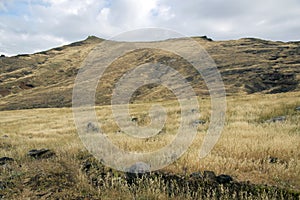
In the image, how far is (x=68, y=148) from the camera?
10492 mm

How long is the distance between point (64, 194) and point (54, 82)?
408ft

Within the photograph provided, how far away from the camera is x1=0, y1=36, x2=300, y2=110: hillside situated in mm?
75562

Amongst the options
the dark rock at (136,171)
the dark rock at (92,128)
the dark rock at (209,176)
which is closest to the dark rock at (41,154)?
the dark rock at (136,171)

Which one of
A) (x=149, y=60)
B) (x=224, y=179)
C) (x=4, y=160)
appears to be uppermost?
(x=149, y=60)

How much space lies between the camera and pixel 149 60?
12212 centimetres

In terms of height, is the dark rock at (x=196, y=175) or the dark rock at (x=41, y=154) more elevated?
the dark rock at (x=196, y=175)

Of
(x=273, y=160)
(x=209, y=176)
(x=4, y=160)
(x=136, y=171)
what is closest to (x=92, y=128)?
(x=4, y=160)

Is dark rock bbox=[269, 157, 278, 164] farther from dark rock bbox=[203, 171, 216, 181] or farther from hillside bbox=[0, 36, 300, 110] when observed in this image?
hillside bbox=[0, 36, 300, 110]

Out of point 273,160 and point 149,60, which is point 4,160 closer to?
point 273,160

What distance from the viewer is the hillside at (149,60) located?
75.6 metres

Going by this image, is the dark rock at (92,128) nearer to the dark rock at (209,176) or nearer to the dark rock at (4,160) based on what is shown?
the dark rock at (4,160)

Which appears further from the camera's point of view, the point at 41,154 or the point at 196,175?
the point at 41,154

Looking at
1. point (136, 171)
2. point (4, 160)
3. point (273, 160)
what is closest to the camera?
point (136, 171)

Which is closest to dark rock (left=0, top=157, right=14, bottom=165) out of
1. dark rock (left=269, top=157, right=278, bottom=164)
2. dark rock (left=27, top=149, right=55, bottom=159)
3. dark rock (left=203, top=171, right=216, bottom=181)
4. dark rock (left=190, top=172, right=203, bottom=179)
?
dark rock (left=27, top=149, right=55, bottom=159)
